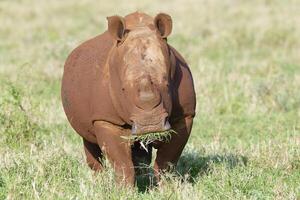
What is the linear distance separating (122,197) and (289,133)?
3.54 m

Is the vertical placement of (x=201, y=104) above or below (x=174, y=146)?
below

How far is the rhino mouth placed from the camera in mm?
5625

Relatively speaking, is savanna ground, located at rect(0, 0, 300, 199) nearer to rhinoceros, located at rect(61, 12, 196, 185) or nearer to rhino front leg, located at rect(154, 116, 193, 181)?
rhino front leg, located at rect(154, 116, 193, 181)

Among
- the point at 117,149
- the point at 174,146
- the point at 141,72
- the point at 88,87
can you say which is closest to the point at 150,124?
the point at 141,72

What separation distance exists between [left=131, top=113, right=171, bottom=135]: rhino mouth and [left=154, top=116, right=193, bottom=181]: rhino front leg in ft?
2.20

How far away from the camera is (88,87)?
6.51 metres

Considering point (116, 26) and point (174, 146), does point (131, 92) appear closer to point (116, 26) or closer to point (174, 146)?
point (116, 26)

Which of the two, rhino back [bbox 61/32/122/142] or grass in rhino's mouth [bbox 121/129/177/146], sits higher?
rhino back [bbox 61/32/122/142]

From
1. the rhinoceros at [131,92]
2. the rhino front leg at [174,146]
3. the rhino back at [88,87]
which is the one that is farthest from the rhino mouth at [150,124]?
the rhino front leg at [174,146]

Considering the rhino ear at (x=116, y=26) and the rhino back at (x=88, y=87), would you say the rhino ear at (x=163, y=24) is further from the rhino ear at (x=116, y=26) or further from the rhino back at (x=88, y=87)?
the rhino back at (x=88, y=87)

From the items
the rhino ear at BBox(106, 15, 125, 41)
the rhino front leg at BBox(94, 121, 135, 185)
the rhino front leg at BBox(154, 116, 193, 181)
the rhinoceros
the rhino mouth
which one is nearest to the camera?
the rhino mouth

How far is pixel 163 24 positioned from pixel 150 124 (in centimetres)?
88

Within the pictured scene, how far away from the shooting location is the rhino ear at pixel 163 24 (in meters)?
6.05

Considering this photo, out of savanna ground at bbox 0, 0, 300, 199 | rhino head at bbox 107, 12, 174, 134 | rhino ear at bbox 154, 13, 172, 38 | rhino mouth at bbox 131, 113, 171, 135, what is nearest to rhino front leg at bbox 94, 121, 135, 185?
savanna ground at bbox 0, 0, 300, 199
